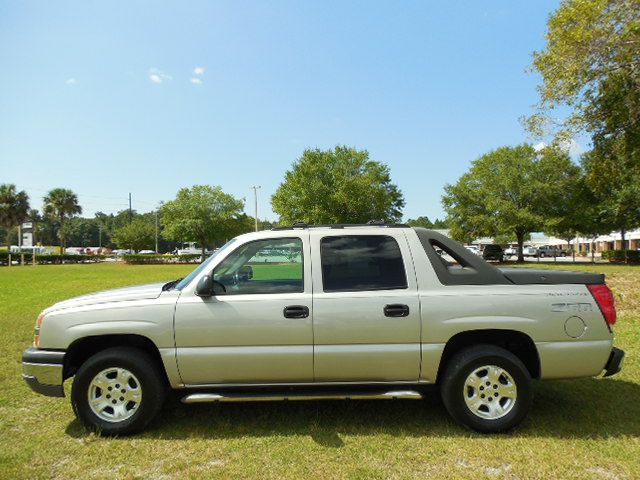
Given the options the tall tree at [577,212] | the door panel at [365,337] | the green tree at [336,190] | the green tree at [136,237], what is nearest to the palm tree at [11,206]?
the green tree at [136,237]

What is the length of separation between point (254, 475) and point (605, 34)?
43.1 feet

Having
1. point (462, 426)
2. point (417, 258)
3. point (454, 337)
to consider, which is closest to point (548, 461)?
point (462, 426)

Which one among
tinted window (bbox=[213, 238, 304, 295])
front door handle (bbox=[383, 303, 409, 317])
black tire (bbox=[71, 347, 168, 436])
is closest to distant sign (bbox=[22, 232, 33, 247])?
black tire (bbox=[71, 347, 168, 436])

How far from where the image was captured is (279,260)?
4.47 m

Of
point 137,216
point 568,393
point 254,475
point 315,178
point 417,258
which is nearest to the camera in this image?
point 254,475

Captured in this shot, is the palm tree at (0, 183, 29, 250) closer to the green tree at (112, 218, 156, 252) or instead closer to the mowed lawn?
the green tree at (112, 218, 156, 252)

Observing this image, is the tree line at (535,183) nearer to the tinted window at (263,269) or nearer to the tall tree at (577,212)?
the tall tree at (577,212)

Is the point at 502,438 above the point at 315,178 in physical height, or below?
below

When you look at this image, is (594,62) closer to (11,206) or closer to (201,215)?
(201,215)

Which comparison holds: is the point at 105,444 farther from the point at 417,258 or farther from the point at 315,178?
the point at 315,178

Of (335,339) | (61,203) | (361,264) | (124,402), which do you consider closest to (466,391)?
(335,339)

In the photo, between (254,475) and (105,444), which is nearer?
(254,475)

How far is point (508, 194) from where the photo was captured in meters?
43.9

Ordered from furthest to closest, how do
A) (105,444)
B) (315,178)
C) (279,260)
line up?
(315,178), (279,260), (105,444)
